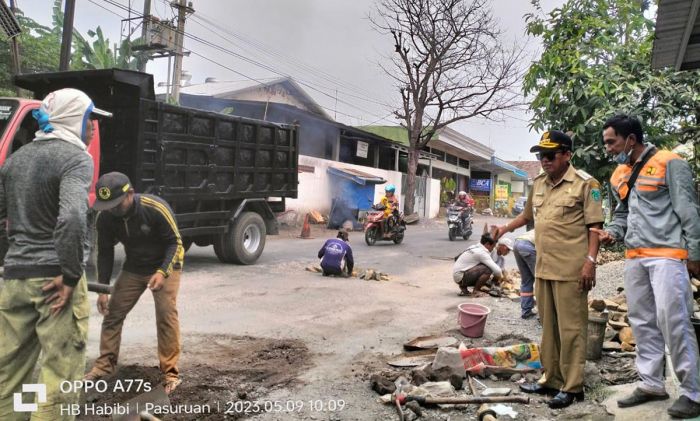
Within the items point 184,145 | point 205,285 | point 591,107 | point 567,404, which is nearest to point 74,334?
point 567,404

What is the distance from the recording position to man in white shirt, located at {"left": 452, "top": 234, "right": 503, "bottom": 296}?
6.88 m

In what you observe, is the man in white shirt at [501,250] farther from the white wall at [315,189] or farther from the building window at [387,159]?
the building window at [387,159]

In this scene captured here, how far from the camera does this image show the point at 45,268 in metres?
2.45

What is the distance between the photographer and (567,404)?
3.36m

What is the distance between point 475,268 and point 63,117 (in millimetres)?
5724

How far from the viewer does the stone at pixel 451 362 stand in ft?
12.4

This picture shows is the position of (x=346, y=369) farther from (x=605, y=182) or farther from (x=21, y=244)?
(x=605, y=182)

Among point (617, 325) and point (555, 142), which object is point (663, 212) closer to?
point (555, 142)

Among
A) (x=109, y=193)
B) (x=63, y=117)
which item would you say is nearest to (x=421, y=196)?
(x=109, y=193)

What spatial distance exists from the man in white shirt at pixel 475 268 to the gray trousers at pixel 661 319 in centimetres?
355

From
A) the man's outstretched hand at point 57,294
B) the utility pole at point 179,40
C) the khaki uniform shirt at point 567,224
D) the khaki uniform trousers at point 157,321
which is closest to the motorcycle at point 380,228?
the utility pole at point 179,40

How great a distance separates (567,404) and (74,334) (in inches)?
121

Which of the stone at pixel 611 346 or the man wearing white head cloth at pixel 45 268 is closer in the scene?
the man wearing white head cloth at pixel 45 268

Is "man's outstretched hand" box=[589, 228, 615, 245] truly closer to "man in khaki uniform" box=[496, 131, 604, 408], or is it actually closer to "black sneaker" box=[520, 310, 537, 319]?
"man in khaki uniform" box=[496, 131, 604, 408]
